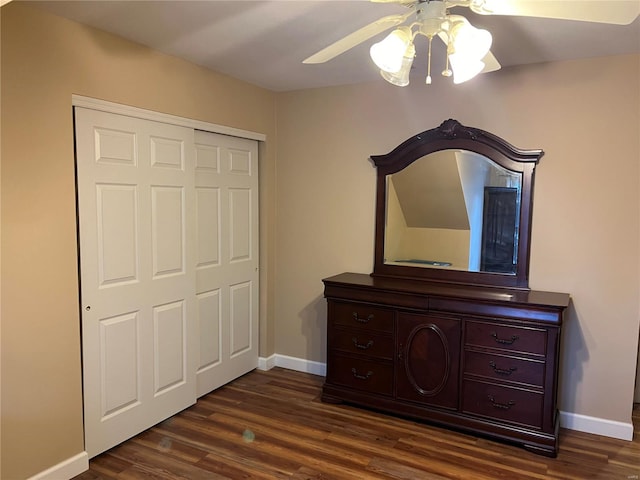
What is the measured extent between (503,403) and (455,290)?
742 millimetres

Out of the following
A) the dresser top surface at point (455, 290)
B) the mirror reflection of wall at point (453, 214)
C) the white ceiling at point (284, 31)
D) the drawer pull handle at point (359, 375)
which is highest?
the white ceiling at point (284, 31)

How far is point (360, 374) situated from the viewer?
330 centimetres

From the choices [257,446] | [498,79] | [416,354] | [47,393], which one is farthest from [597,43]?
[47,393]

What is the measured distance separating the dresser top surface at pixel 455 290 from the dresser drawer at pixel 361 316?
0.15 m

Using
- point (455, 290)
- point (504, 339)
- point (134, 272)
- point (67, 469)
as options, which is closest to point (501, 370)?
point (504, 339)

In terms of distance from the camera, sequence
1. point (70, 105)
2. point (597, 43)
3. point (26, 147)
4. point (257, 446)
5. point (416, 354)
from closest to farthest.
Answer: point (26, 147)
point (70, 105)
point (597, 43)
point (257, 446)
point (416, 354)

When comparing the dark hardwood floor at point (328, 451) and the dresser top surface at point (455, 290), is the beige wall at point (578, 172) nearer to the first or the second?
the dresser top surface at point (455, 290)

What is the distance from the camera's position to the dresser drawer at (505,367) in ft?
9.00

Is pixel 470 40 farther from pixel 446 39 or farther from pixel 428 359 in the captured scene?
pixel 428 359

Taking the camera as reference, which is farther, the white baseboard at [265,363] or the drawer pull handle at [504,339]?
the white baseboard at [265,363]

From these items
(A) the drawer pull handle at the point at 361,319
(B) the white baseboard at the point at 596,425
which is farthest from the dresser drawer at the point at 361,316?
(B) the white baseboard at the point at 596,425

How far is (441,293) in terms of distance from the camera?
117 inches

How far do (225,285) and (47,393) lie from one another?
1485mm

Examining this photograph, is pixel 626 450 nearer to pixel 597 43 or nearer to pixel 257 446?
pixel 257 446
